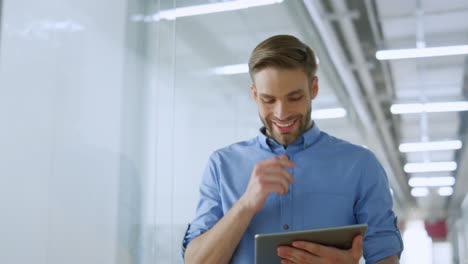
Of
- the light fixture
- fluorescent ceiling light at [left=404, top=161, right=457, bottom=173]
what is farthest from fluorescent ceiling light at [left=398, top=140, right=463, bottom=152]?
the light fixture

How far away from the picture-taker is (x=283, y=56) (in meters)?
1.68

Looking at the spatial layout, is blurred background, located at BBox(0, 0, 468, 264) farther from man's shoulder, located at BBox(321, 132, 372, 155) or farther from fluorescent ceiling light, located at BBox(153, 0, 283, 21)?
man's shoulder, located at BBox(321, 132, 372, 155)

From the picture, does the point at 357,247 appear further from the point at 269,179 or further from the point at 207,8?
the point at 207,8

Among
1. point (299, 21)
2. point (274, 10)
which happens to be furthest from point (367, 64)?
point (274, 10)

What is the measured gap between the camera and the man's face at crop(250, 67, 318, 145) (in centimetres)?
168

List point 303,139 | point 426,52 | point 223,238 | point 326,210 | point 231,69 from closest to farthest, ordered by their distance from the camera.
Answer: point 223,238 < point 326,210 < point 303,139 < point 231,69 < point 426,52

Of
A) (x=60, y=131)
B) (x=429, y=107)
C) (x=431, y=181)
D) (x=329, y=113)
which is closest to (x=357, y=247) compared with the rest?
(x=60, y=131)

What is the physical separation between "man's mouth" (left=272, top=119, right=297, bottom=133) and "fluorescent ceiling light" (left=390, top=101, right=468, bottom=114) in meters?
7.84

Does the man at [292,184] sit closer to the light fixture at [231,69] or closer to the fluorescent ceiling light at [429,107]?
the light fixture at [231,69]

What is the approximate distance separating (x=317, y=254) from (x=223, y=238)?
27cm

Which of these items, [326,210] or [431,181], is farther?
[431,181]

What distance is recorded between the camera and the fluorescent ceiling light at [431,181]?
1509cm

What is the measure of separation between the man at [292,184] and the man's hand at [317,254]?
0.41 feet

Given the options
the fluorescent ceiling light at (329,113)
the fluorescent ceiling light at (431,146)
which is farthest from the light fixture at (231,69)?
the fluorescent ceiling light at (431,146)
